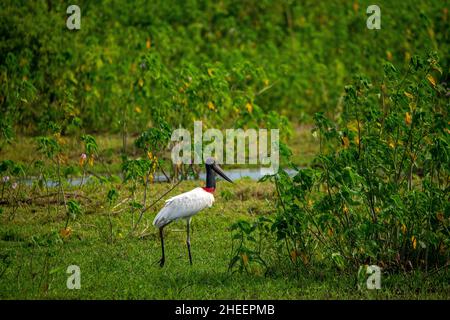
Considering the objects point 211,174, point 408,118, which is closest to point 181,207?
point 211,174

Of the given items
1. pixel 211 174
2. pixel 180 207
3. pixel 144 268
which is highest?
pixel 211 174

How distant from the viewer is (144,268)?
7.53m

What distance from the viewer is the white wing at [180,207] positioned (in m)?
7.75

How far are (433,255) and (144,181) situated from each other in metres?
2.97

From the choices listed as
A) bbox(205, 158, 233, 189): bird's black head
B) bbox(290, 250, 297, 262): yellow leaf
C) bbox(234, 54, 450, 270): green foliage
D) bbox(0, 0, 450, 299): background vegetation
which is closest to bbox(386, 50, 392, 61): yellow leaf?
bbox(0, 0, 450, 299): background vegetation

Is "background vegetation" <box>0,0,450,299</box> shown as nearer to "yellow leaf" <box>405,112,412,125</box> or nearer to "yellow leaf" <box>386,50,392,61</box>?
"yellow leaf" <box>405,112,412,125</box>

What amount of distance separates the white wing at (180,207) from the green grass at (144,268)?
0.38 metres

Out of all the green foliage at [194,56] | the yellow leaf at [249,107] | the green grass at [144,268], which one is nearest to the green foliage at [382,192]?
the green grass at [144,268]

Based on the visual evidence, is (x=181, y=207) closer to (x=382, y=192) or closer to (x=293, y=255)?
(x=293, y=255)

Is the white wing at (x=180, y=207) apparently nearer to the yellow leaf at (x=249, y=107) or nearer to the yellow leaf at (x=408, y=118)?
the yellow leaf at (x=408, y=118)

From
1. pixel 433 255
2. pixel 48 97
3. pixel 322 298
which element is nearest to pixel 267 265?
pixel 322 298

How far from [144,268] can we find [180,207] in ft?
2.06

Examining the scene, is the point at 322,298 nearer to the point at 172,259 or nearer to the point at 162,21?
the point at 172,259

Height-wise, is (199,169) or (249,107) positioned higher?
(249,107)
